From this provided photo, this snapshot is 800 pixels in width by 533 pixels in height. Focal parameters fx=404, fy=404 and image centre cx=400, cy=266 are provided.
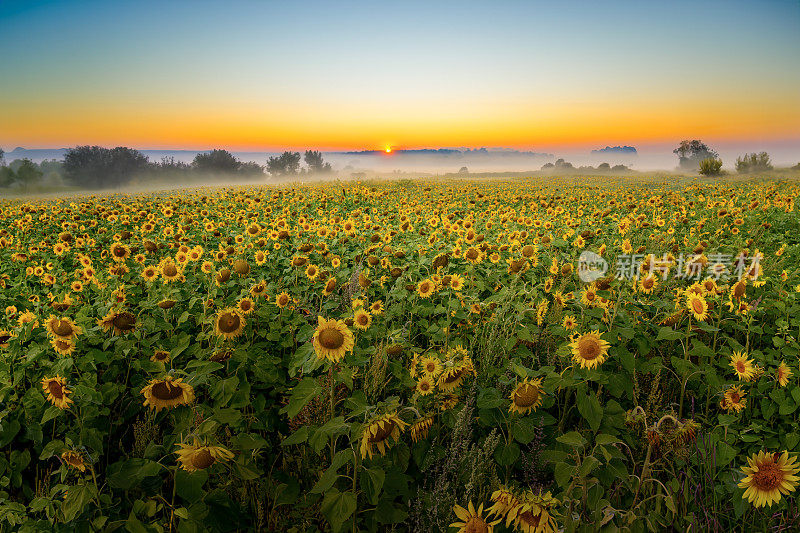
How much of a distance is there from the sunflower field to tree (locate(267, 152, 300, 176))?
3456 inches

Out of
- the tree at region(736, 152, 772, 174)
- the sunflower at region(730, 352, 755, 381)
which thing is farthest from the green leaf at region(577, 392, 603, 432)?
the tree at region(736, 152, 772, 174)

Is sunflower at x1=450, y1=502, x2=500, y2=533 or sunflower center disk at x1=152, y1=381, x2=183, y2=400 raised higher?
sunflower center disk at x1=152, y1=381, x2=183, y2=400

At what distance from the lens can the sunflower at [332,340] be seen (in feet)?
6.81

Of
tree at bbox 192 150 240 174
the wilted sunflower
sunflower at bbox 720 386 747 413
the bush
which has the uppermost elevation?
tree at bbox 192 150 240 174

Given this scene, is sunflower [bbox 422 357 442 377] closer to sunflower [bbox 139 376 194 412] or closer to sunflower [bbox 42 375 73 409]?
sunflower [bbox 139 376 194 412]

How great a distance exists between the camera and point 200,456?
1.62m

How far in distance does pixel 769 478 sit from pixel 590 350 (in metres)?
0.95

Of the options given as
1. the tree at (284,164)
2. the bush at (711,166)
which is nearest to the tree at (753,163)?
the bush at (711,166)

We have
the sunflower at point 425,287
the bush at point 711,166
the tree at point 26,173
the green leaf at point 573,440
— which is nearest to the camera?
the green leaf at point 573,440

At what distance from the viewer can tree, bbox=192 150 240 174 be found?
3083 inches

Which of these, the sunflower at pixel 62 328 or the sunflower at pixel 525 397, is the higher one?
the sunflower at pixel 62 328

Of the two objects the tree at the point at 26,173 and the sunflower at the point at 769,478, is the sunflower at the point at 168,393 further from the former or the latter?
the tree at the point at 26,173

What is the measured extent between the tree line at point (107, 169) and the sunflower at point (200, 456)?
6946cm

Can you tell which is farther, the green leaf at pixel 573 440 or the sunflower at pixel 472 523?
the green leaf at pixel 573 440
